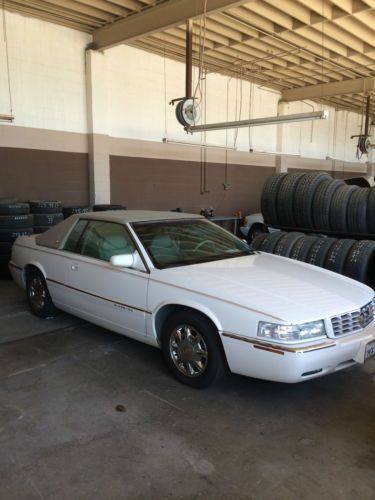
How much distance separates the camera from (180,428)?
2.83m

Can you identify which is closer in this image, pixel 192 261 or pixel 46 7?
pixel 192 261

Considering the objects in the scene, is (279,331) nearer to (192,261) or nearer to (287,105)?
(192,261)

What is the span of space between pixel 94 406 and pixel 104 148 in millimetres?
7276

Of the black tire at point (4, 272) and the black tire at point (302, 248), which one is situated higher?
the black tire at point (302, 248)

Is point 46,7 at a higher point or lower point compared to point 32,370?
higher

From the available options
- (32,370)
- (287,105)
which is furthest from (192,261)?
(287,105)

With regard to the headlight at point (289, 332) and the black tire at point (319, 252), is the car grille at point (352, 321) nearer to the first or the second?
the headlight at point (289, 332)

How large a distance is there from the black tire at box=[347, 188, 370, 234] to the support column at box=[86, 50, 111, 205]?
545 cm

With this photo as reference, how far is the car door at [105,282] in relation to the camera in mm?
3639

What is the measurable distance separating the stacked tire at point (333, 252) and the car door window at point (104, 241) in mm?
2553

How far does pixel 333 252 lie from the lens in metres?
5.43

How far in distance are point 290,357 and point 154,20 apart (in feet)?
22.9

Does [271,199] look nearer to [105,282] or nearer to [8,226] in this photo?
[105,282]

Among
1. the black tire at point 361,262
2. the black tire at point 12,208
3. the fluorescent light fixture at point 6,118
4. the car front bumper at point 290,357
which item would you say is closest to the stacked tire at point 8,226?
the black tire at point 12,208
